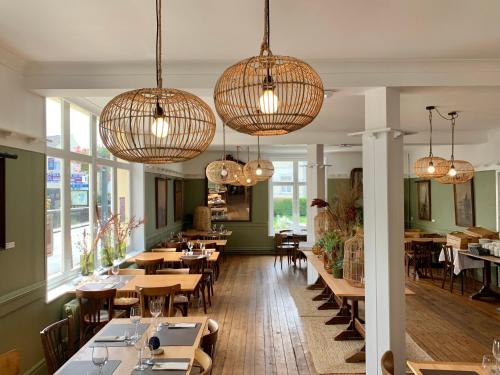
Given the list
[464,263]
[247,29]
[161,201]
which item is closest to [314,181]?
[464,263]

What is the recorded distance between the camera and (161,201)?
961 centimetres

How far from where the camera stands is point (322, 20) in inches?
119

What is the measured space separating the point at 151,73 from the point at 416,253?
7.75m

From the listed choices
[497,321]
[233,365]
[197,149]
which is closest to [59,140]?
[233,365]

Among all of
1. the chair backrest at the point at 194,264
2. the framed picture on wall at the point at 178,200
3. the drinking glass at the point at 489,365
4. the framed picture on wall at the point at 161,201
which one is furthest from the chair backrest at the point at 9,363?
the framed picture on wall at the point at 178,200

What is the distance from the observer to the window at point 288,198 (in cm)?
1309

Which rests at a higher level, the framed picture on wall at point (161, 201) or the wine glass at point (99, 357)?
the framed picture on wall at point (161, 201)

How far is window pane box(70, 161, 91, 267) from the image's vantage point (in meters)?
5.69

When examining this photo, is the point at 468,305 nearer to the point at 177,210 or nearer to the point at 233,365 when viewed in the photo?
the point at 233,365

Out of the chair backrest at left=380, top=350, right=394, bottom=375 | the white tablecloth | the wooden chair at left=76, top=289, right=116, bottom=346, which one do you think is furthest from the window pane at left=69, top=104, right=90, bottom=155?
the white tablecloth

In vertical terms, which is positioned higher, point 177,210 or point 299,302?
point 177,210

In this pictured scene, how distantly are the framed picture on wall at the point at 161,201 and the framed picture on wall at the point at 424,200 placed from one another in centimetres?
698

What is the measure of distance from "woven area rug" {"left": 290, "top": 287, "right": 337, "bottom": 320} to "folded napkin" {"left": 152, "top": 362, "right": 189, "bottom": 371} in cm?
409

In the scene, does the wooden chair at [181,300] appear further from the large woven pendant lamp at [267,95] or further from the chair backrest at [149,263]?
the large woven pendant lamp at [267,95]
